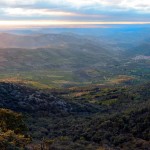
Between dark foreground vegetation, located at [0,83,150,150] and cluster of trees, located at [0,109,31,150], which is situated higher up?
cluster of trees, located at [0,109,31,150]

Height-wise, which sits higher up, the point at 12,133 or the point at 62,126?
the point at 12,133

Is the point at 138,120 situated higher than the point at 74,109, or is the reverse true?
the point at 138,120

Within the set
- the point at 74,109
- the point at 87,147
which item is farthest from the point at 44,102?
the point at 87,147

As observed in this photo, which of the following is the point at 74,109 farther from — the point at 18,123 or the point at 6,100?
the point at 18,123

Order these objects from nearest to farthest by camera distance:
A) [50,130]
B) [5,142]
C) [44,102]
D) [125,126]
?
[5,142] → [125,126] → [50,130] → [44,102]

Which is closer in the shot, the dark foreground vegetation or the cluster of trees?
the cluster of trees

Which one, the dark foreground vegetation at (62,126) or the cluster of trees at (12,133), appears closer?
the cluster of trees at (12,133)

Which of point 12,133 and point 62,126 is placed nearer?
point 12,133

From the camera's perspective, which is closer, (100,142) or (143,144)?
(143,144)
